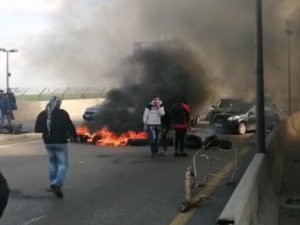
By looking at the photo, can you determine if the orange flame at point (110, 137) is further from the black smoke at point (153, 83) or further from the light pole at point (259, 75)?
the light pole at point (259, 75)

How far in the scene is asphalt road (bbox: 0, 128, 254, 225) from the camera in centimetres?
A: 705

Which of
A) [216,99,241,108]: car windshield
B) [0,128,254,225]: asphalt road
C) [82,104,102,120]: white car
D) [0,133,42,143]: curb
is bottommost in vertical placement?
[0,128,254,225]: asphalt road

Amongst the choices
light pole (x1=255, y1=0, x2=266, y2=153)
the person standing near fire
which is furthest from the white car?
light pole (x1=255, y1=0, x2=266, y2=153)

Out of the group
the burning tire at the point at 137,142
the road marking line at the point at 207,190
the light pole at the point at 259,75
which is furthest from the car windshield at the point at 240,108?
the light pole at the point at 259,75

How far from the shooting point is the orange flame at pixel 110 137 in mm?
16844

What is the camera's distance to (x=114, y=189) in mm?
9133

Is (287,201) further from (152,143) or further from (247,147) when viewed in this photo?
(247,147)

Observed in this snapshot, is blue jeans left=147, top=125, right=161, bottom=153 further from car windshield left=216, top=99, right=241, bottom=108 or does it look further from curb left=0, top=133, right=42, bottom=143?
car windshield left=216, top=99, right=241, bottom=108

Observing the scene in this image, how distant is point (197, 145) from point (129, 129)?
10.0ft

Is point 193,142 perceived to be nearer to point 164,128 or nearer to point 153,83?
point 164,128

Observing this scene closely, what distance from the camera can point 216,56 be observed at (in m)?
21.5

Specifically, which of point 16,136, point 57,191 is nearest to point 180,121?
point 57,191

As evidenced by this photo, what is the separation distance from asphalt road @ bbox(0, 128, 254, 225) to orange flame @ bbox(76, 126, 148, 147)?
5.91ft

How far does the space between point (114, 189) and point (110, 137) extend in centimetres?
819
